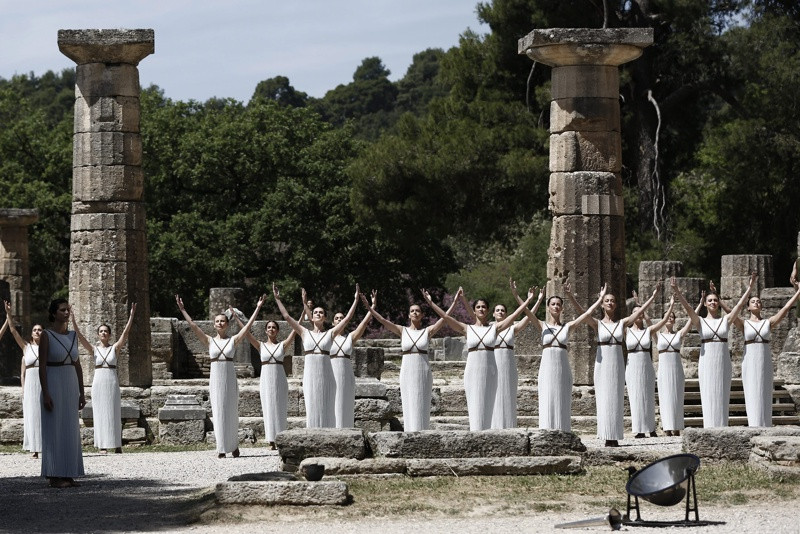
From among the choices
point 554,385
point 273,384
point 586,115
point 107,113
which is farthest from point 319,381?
point 586,115

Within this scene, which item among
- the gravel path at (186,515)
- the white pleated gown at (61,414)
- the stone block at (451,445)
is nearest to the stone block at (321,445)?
the stone block at (451,445)

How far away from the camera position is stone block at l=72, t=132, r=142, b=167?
21.6 meters

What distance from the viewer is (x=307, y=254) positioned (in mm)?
39562

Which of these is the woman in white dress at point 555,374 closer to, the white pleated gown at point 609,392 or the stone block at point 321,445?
the white pleated gown at point 609,392

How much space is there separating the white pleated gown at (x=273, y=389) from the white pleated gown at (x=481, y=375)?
247 cm

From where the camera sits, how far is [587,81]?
70.6 feet

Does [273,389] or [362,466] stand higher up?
[273,389]

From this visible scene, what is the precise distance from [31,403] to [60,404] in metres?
4.33

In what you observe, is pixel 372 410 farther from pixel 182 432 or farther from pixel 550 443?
pixel 550 443

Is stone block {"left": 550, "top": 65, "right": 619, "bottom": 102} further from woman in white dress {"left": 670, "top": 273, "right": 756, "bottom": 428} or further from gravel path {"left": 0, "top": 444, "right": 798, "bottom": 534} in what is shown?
gravel path {"left": 0, "top": 444, "right": 798, "bottom": 534}

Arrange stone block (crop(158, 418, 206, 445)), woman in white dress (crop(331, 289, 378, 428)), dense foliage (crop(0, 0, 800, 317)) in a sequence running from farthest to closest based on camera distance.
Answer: dense foliage (crop(0, 0, 800, 317)) → stone block (crop(158, 418, 206, 445)) → woman in white dress (crop(331, 289, 378, 428))

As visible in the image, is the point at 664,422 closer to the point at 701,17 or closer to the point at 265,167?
the point at 701,17

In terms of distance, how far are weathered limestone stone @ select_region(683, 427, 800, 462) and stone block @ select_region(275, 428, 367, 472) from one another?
3.14m

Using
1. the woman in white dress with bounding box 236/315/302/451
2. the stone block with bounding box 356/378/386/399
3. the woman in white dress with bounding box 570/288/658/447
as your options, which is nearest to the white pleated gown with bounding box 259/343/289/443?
the woman in white dress with bounding box 236/315/302/451
